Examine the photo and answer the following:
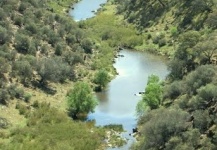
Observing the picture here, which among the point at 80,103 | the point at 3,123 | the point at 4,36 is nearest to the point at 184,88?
the point at 80,103

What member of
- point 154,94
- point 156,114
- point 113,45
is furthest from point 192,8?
point 156,114

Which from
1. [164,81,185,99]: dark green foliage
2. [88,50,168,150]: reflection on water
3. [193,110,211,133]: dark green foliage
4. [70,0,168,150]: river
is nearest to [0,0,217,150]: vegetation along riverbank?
[164,81,185,99]: dark green foliage

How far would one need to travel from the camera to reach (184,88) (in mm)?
77562

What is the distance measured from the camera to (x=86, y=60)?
364ft

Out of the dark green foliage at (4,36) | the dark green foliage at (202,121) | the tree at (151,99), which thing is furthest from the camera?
the dark green foliage at (4,36)

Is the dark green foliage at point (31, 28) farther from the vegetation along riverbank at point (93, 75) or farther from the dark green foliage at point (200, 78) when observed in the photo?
the dark green foliage at point (200, 78)

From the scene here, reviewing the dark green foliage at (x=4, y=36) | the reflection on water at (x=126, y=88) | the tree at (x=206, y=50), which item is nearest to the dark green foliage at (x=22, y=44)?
the dark green foliage at (x=4, y=36)

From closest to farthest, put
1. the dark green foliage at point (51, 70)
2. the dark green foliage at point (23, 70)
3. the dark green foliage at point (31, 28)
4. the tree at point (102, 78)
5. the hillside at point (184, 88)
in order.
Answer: the hillside at point (184, 88), the dark green foliage at point (23, 70), the dark green foliage at point (51, 70), the tree at point (102, 78), the dark green foliage at point (31, 28)

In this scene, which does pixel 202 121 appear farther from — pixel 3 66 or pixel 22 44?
pixel 22 44

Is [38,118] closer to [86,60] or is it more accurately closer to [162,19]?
[86,60]

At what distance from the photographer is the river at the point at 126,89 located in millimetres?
82287

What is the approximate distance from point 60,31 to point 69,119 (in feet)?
128

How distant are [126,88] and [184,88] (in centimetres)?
2138

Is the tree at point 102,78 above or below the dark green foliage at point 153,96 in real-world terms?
above
